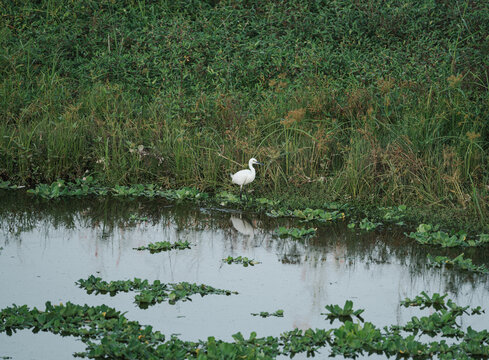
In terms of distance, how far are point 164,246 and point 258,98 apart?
16.8ft

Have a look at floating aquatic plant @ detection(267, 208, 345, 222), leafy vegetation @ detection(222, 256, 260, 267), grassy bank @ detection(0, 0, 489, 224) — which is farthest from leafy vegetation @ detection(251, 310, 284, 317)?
grassy bank @ detection(0, 0, 489, 224)

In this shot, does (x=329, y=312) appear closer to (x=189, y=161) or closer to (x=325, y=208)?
(x=325, y=208)

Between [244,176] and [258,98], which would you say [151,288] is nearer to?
[244,176]

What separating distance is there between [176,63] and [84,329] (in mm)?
8341

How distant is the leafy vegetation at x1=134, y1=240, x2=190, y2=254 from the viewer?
273 inches

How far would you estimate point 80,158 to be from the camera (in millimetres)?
9578

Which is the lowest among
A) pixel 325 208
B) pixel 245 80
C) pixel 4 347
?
pixel 4 347

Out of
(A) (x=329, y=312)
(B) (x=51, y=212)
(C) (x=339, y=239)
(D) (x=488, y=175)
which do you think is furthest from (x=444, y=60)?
(A) (x=329, y=312)

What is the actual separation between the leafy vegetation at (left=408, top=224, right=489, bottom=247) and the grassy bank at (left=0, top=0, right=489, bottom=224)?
57cm

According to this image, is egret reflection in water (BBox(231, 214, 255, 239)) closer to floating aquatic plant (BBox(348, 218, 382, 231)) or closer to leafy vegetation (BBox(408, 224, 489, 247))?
floating aquatic plant (BBox(348, 218, 382, 231))

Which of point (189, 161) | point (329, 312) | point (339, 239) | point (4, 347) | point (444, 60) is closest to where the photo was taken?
point (4, 347)

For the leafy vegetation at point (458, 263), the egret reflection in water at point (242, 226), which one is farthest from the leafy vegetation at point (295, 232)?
the leafy vegetation at point (458, 263)

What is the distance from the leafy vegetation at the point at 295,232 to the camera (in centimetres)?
741

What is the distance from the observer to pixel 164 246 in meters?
6.95
